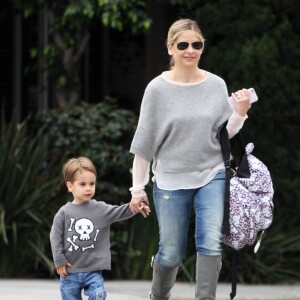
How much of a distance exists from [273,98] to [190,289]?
188 centimetres

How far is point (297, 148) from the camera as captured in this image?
9.50 m

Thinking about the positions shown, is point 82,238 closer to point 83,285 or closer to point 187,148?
point 83,285

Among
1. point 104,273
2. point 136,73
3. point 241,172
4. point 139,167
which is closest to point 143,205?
point 139,167

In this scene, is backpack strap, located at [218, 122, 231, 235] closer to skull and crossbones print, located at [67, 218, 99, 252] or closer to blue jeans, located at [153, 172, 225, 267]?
blue jeans, located at [153, 172, 225, 267]

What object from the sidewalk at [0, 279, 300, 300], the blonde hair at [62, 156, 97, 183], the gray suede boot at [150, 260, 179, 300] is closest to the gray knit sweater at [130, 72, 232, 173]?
the blonde hair at [62, 156, 97, 183]

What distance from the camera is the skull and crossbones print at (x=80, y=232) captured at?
18.7ft

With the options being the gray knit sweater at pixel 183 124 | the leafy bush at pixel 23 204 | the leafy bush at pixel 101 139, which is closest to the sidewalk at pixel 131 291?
the leafy bush at pixel 23 204

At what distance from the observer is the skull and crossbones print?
570 cm

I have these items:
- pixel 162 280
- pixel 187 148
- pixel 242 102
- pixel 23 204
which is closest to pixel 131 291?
pixel 23 204

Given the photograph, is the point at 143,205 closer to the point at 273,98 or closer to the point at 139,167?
the point at 139,167

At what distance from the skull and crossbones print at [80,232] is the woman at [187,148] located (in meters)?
0.29

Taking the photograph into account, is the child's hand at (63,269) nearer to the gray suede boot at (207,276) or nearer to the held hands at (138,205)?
the held hands at (138,205)

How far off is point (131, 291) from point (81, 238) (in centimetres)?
280

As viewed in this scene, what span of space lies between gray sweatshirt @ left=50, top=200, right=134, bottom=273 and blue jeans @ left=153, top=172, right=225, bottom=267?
32 cm
